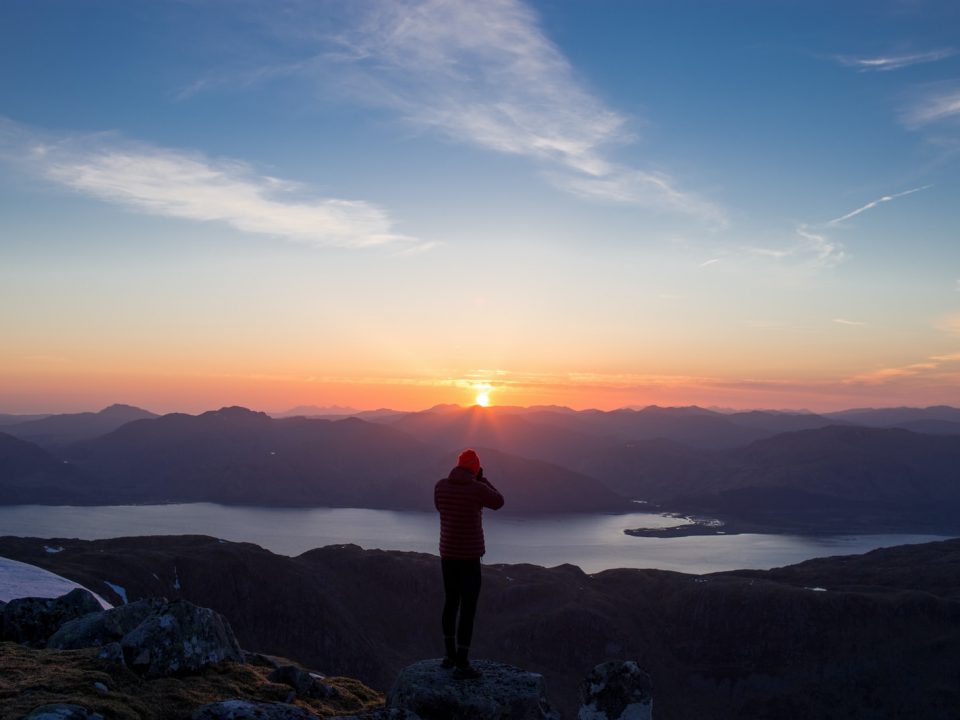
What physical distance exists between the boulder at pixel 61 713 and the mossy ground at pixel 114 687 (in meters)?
0.28

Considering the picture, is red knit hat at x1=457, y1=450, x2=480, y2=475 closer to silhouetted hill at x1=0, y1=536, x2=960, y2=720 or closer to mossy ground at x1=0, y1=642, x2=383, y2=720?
mossy ground at x1=0, y1=642, x2=383, y2=720

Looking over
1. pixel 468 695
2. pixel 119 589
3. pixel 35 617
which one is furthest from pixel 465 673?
pixel 119 589

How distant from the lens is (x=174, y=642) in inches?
656

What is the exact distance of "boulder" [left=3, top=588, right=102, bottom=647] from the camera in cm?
2162

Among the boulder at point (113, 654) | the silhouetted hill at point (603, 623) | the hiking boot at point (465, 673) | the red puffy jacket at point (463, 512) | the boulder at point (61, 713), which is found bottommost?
the silhouetted hill at point (603, 623)

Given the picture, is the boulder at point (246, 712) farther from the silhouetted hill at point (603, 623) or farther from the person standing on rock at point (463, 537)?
the silhouetted hill at point (603, 623)

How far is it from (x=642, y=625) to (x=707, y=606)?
11.4 metres

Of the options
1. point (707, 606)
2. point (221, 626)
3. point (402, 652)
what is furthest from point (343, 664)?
point (221, 626)

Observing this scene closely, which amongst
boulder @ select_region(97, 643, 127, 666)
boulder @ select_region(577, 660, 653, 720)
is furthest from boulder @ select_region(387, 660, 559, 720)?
boulder @ select_region(97, 643, 127, 666)

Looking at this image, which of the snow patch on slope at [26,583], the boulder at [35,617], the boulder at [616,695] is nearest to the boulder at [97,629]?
the boulder at [35,617]

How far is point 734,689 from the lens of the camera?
103m

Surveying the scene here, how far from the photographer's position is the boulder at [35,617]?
70.9ft

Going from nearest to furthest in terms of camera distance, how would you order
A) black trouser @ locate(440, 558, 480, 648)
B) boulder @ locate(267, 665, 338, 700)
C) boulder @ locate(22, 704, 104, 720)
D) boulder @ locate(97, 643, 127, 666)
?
boulder @ locate(22, 704, 104, 720) → black trouser @ locate(440, 558, 480, 648) → boulder @ locate(97, 643, 127, 666) → boulder @ locate(267, 665, 338, 700)

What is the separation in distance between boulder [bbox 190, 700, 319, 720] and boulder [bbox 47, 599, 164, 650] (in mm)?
6783
